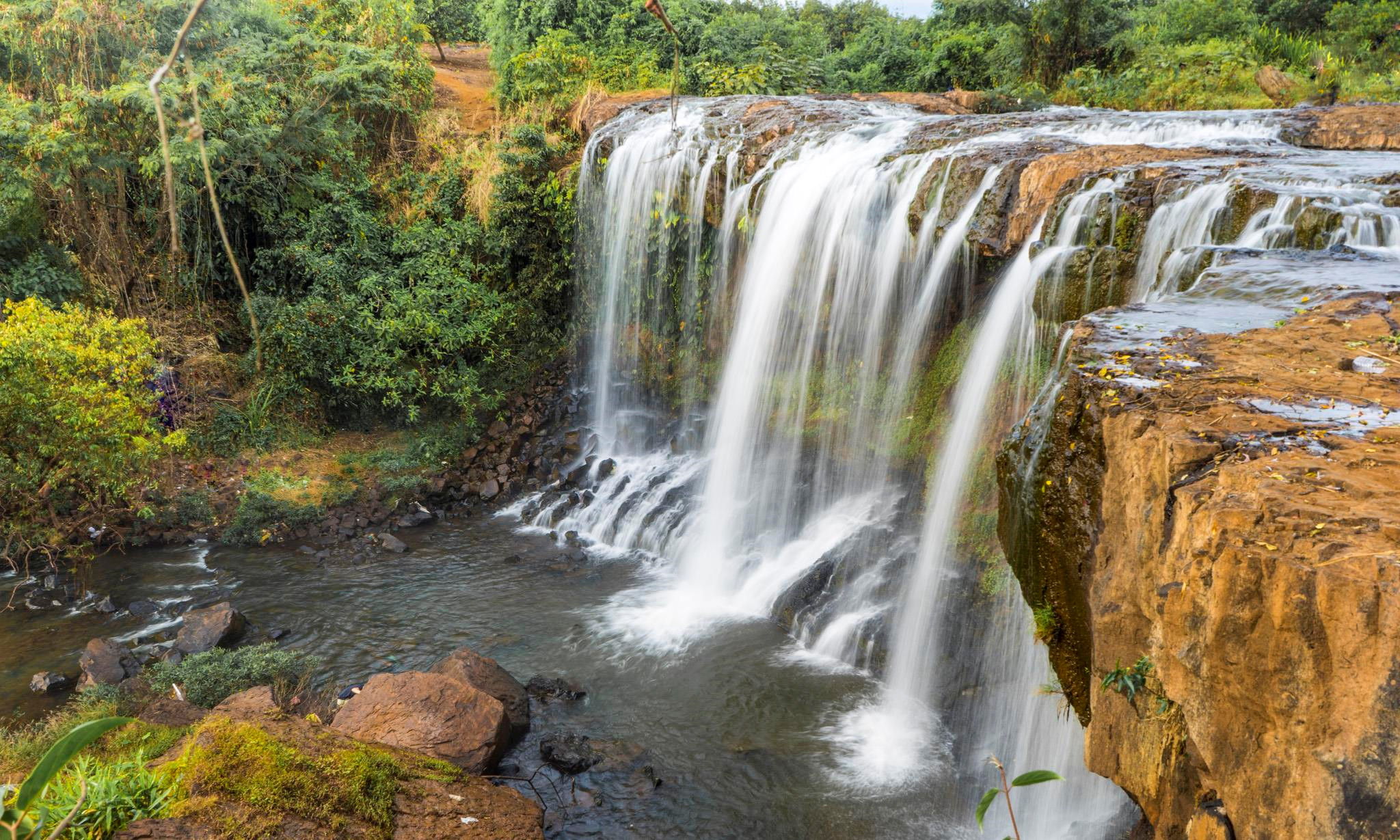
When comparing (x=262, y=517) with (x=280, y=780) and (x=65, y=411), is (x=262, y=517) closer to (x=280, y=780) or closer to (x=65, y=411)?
(x=65, y=411)

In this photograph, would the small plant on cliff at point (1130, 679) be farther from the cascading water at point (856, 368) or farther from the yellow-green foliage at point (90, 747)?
the yellow-green foliage at point (90, 747)

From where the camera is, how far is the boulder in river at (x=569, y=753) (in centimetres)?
734

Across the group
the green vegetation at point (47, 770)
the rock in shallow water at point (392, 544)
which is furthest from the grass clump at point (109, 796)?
the rock in shallow water at point (392, 544)

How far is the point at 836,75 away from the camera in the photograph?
20.3m

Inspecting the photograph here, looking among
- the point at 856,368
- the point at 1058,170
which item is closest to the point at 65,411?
the point at 856,368

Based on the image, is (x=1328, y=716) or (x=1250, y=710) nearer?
(x=1328, y=716)

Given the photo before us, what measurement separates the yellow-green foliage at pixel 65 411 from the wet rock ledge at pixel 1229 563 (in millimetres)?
10337

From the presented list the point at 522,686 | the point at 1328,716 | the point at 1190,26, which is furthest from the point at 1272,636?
the point at 1190,26

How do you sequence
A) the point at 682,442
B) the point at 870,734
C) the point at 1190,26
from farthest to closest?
the point at 1190,26 < the point at 682,442 < the point at 870,734

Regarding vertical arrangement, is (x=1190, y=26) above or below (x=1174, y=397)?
above

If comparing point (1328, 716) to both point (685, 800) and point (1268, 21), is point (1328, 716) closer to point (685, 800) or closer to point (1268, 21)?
point (685, 800)

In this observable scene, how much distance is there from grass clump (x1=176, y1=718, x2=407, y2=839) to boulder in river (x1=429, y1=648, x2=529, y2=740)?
2.53 metres

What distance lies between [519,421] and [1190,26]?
15.4m

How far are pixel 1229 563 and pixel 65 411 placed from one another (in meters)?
11.5
